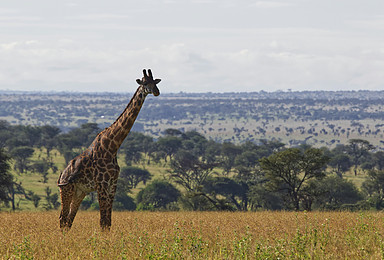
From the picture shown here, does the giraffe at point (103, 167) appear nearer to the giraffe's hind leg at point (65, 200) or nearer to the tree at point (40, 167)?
the giraffe's hind leg at point (65, 200)

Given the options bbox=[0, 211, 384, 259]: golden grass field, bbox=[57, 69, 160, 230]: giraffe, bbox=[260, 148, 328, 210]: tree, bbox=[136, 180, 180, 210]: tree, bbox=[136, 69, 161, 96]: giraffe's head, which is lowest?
bbox=[136, 180, 180, 210]: tree

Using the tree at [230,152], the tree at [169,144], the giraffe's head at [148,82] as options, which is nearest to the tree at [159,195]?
the tree at [169,144]

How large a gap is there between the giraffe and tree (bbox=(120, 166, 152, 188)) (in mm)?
69003

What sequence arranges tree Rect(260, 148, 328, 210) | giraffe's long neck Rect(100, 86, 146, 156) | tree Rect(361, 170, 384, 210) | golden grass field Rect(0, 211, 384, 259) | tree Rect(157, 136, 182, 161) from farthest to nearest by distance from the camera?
1. tree Rect(157, 136, 182, 161)
2. tree Rect(361, 170, 384, 210)
3. tree Rect(260, 148, 328, 210)
4. giraffe's long neck Rect(100, 86, 146, 156)
5. golden grass field Rect(0, 211, 384, 259)

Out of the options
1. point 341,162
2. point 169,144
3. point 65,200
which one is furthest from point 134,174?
point 65,200

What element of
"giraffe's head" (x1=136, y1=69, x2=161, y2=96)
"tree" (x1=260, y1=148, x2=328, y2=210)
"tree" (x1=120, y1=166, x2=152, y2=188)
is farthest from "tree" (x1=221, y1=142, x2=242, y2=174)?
"giraffe's head" (x1=136, y1=69, x2=161, y2=96)

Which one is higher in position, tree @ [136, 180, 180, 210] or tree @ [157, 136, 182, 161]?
tree @ [157, 136, 182, 161]

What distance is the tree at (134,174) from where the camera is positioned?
269ft

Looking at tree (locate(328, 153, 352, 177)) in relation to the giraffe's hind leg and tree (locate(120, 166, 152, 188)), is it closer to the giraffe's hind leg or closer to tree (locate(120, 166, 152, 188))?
tree (locate(120, 166, 152, 188))

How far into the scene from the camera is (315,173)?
139ft

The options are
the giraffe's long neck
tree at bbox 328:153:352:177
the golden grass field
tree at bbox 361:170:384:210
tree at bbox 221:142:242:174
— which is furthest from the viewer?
tree at bbox 221:142:242:174

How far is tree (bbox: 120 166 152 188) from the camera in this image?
82.0 m

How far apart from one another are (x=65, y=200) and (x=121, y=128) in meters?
2.42

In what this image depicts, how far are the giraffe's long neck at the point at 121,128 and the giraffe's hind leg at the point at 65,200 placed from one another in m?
1.50
